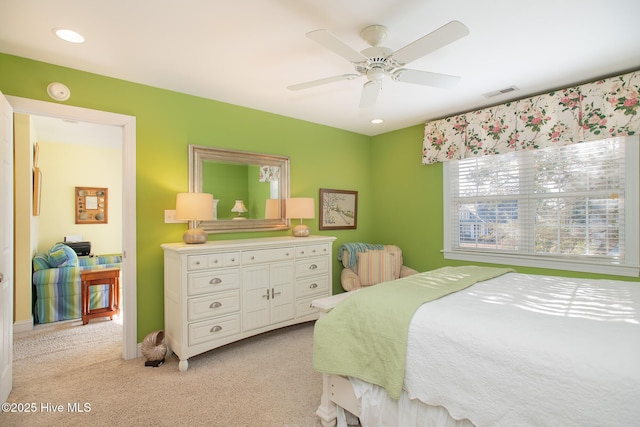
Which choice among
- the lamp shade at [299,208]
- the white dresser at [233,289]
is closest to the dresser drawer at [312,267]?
the white dresser at [233,289]

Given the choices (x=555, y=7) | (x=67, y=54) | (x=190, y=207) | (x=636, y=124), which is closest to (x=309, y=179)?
(x=190, y=207)

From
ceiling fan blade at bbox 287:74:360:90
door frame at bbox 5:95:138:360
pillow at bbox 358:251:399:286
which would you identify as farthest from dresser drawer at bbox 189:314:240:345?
ceiling fan blade at bbox 287:74:360:90

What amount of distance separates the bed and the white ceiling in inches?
64.0

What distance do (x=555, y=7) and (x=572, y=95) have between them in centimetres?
141

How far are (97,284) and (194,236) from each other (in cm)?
194

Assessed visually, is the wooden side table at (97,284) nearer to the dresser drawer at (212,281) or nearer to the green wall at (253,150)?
the green wall at (253,150)

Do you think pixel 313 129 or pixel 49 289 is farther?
pixel 313 129

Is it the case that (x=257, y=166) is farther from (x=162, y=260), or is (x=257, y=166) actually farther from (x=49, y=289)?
(x=49, y=289)

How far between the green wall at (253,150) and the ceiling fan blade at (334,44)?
1.86 meters

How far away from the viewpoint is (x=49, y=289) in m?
3.73

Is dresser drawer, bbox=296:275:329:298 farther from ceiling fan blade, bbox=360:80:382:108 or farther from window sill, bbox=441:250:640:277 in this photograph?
ceiling fan blade, bbox=360:80:382:108

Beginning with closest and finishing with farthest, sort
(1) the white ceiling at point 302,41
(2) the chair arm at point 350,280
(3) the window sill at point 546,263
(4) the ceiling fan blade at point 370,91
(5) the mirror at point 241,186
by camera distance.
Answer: (1) the white ceiling at point 302,41 < (4) the ceiling fan blade at point 370,91 < (3) the window sill at point 546,263 < (5) the mirror at point 241,186 < (2) the chair arm at point 350,280

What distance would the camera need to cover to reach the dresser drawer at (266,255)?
9.74 feet

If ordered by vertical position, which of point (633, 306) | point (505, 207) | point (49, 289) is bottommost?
point (49, 289)
